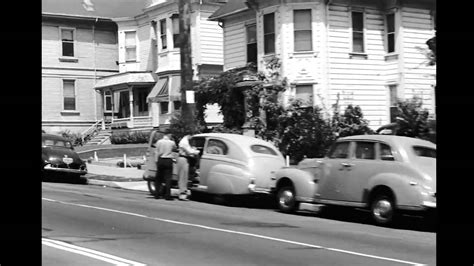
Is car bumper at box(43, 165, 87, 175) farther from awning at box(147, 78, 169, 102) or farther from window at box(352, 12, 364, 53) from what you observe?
awning at box(147, 78, 169, 102)

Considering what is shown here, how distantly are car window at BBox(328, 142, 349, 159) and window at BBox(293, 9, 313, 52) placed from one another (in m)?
13.9

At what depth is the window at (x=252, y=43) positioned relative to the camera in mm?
29359

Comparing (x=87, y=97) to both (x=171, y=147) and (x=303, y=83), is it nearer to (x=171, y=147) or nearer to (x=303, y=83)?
(x=303, y=83)

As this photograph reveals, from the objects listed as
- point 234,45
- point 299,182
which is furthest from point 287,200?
point 234,45

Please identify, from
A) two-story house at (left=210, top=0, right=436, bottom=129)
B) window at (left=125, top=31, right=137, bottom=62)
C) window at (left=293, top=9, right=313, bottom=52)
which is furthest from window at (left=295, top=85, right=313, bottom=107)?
window at (left=125, top=31, right=137, bottom=62)

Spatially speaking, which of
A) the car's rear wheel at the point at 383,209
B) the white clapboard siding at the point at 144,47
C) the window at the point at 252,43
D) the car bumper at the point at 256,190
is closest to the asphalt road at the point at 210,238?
the car's rear wheel at the point at 383,209

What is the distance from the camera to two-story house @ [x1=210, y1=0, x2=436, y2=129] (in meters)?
27.2

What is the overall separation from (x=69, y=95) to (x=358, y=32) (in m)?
21.5

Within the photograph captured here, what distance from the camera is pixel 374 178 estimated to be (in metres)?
12.5

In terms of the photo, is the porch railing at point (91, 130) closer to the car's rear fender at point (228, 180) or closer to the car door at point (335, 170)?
the car's rear fender at point (228, 180)

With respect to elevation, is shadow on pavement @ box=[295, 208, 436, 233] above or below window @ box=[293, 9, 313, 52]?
below

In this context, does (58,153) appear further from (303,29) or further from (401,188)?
(401,188)

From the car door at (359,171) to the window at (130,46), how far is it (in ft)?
95.6
